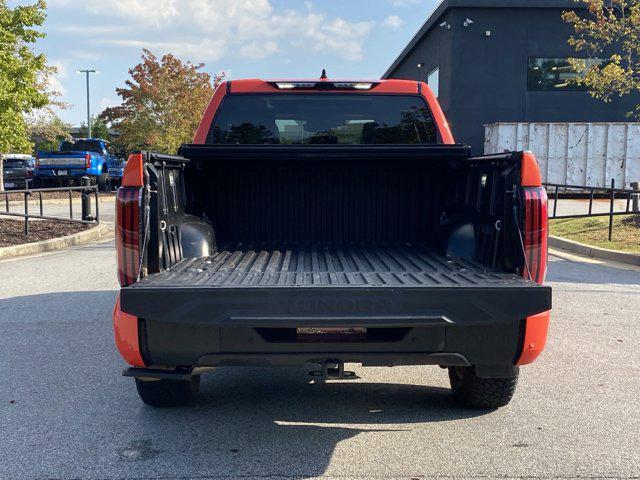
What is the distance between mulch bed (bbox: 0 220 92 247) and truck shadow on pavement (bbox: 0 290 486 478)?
7945 mm

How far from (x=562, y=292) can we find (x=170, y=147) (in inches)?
1175

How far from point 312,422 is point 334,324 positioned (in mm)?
1069

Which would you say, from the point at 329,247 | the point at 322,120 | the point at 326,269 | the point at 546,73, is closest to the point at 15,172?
the point at 546,73

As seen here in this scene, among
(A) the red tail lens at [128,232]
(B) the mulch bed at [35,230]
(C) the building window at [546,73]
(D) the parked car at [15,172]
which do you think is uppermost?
(C) the building window at [546,73]

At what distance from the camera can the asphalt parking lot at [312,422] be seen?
3.40 m

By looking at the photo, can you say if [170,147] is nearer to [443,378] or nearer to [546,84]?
[546,84]

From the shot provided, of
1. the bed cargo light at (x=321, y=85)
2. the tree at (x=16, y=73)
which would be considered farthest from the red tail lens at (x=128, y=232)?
the tree at (x=16, y=73)

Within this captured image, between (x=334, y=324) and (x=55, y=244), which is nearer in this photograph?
(x=334, y=324)

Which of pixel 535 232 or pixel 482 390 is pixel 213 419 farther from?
pixel 535 232

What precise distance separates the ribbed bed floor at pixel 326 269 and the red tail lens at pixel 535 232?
107mm

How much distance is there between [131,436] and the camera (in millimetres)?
3771

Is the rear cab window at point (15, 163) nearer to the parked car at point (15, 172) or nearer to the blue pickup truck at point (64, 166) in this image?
the parked car at point (15, 172)

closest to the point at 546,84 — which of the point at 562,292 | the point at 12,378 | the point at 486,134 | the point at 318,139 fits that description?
the point at 486,134

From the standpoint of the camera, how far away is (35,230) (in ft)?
46.4
